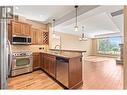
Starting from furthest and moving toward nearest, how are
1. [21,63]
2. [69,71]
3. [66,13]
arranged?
[66,13] → [21,63] → [69,71]

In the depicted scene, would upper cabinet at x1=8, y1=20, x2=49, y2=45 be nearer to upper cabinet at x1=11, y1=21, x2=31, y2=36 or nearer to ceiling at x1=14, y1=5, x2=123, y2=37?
upper cabinet at x1=11, y1=21, x2=31, y2=36

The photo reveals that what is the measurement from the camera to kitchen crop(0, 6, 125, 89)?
3.30 metres

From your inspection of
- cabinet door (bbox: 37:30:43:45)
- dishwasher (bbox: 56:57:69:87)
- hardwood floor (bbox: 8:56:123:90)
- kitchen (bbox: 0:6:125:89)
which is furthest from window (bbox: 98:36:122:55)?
dishwasher (bbox: 56:57:69:87)

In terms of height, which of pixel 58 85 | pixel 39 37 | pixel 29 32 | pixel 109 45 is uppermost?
pixel 29 32

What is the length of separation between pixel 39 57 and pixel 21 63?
1.18 meters

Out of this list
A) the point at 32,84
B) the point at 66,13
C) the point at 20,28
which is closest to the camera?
the point at 32,84

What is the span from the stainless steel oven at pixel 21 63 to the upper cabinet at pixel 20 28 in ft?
2.74

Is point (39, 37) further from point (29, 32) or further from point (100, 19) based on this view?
point (100, 19)

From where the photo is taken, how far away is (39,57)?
5.79m

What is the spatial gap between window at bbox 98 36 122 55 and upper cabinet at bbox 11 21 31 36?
28.2 feet

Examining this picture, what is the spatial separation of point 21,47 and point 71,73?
297 centimetres

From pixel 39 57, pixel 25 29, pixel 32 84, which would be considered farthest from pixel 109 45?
pixel 32 84

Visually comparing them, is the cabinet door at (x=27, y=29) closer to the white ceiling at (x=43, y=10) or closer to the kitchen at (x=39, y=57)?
the kitchen at (x=39, y=57)
